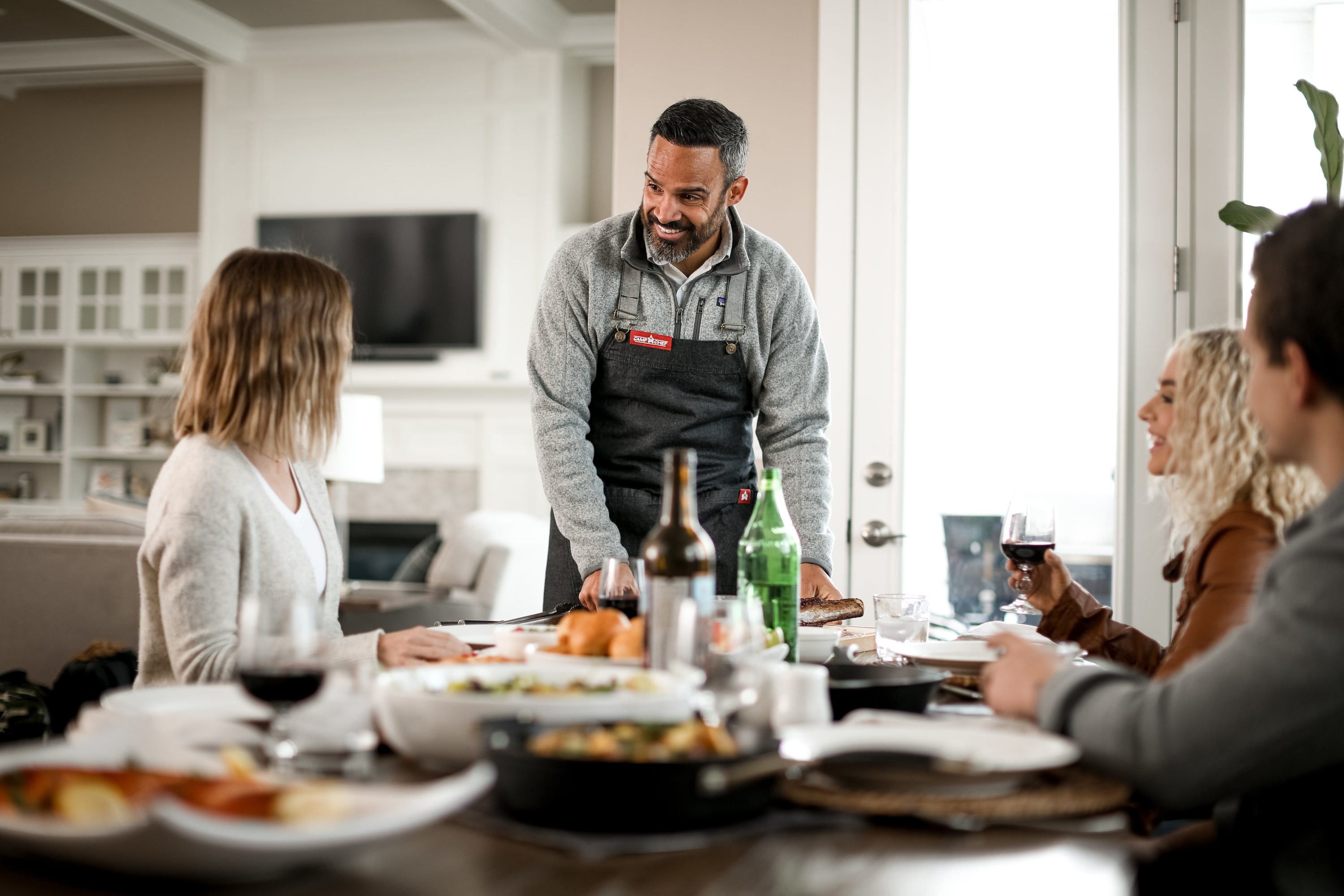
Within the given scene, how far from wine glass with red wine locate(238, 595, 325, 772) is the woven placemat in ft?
1.25

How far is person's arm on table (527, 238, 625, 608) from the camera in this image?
2262 millimetres

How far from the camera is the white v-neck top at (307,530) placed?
1.63 m

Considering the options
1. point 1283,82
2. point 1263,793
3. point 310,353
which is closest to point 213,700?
point 310,353

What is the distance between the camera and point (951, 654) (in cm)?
156

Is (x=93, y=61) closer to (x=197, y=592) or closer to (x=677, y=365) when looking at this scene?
(x=677, y=365)

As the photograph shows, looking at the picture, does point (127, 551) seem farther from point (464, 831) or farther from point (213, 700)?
point (464, 831)

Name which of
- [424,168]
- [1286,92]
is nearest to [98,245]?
[424,168]

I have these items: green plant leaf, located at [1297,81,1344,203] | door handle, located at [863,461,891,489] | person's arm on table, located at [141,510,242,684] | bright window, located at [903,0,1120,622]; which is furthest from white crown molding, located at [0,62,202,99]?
person's arm on table, located at [141,510,242,684]

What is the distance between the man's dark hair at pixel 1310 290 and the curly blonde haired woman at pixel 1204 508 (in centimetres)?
43

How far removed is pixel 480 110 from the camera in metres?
7.03

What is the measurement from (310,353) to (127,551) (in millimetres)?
2505

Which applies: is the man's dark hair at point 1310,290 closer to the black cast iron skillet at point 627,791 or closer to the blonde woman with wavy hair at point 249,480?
the black cast iron skillet at point 627,791

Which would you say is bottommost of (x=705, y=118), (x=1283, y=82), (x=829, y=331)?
(x=829, y=331)

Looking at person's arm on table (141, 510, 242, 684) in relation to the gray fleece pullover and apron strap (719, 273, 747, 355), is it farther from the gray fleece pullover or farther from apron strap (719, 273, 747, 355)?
apron strap (719, 273, 747, 355)
